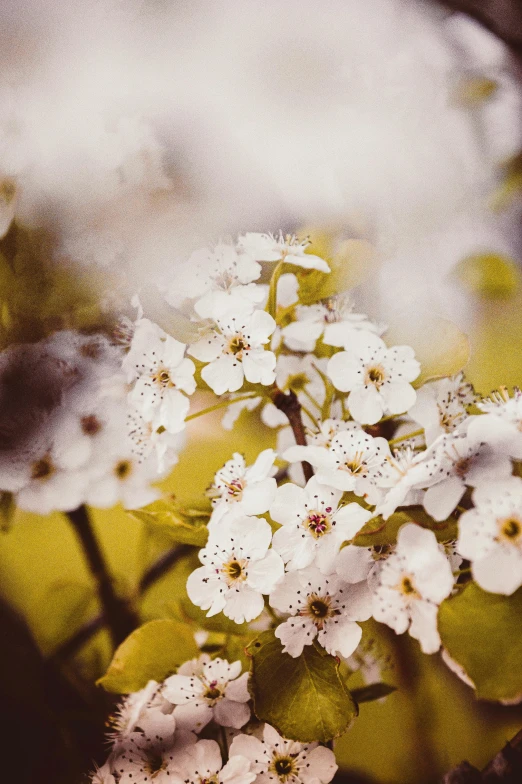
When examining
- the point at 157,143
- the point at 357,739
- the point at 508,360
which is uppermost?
the point at 157,143

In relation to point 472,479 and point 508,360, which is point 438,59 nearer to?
point 508,360

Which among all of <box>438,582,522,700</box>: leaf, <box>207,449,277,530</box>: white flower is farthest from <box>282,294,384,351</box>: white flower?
<box>438,582,522,700</box>: leaf

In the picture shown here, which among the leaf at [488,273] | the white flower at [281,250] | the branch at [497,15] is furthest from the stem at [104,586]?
the branch at [497,15]

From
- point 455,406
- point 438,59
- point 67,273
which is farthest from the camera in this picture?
point 438,59

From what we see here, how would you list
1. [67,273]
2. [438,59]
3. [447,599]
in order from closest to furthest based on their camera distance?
[447,599]
[67,273]
[438,59]

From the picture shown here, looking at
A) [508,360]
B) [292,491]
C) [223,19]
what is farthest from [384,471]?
[223,19]
